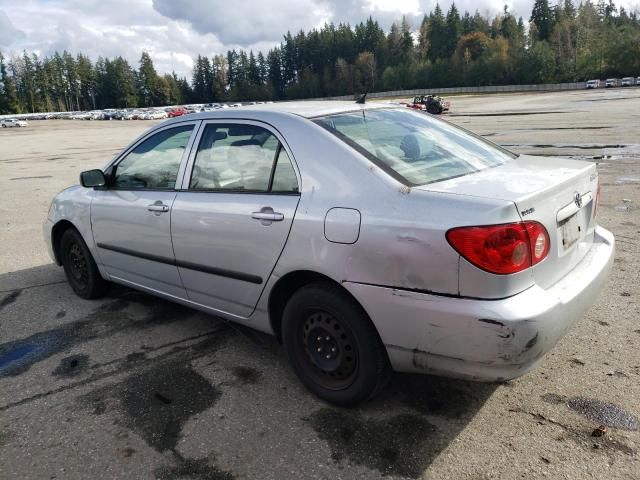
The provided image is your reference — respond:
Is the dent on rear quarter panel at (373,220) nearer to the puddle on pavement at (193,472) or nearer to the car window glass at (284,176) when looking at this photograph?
the car window glass at (284,176)

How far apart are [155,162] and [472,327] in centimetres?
271

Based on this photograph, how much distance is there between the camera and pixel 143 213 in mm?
3881

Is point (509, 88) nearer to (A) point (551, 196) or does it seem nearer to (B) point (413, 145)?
(B) point (413, 145)

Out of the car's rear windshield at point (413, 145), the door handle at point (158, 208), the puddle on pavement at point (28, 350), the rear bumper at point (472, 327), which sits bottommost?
the puddle on pavement at point (28, 350)

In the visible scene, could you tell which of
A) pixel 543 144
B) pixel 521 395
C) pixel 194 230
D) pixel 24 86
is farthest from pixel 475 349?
pixel 24 86

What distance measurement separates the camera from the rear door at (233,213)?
3.05 meters

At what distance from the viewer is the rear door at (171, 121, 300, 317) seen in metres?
3.05

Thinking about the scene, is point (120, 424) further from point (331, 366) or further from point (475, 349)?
point (475, 349)

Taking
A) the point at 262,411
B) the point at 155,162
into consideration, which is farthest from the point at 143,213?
the point at 262,411

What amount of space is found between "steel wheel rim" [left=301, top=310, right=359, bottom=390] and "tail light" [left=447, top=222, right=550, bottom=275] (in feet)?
2.58

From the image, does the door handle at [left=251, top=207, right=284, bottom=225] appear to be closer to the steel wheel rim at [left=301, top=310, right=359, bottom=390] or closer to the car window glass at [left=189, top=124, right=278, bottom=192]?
the car window glass at [left=189, top=124, right=278, bottom=192]

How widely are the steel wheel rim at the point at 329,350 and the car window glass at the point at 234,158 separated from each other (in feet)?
2.79

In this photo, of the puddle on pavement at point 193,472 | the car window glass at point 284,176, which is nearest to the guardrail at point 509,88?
the car window glass at point 284,176

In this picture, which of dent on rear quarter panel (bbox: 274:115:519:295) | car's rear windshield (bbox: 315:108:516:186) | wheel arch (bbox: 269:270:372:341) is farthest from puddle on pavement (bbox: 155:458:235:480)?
car's rear windshield (bbox: 315:108:516:186)
